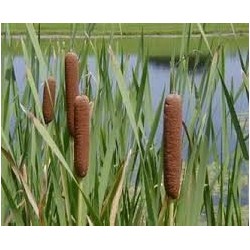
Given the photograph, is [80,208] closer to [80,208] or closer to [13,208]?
[80,208]

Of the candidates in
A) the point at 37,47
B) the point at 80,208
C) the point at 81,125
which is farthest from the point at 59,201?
the point at 37,47

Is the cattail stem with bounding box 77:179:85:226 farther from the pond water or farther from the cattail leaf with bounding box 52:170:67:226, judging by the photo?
the pond water

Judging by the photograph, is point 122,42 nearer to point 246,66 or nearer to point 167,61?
point 167,61

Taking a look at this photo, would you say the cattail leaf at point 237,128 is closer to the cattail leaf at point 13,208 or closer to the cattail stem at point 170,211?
the cattail stem at point 170,211

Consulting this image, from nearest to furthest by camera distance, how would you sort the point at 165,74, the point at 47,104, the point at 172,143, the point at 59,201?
the point at 172,143 < the point at 59,201 < the point at 47,104 < the point at 165,74

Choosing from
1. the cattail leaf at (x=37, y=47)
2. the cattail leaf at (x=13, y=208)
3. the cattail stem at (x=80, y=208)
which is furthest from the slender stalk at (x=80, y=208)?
the cattail leaf at (x=37, y=47)

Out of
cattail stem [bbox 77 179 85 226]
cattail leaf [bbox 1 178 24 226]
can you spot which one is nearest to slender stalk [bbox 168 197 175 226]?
cattail stem [bbox 77 179 85 226]

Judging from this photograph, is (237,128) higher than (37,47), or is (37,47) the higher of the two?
(37,47)

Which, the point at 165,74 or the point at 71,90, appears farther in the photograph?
the point at 165,74
